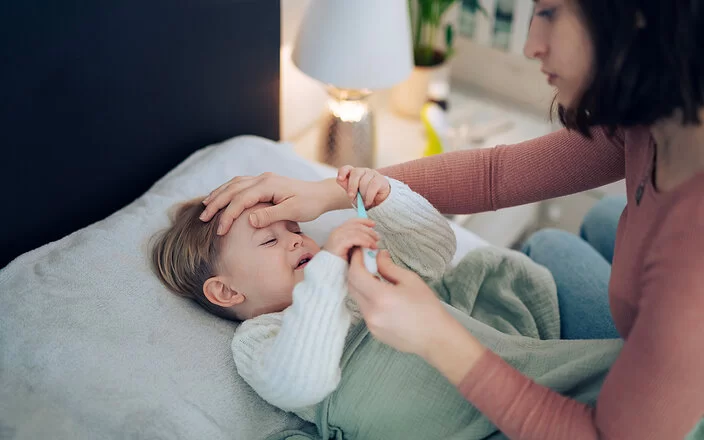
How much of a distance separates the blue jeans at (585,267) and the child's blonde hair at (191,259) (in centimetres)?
57

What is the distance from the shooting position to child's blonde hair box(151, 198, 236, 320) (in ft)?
3.26

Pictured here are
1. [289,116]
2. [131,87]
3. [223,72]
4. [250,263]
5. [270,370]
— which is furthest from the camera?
[289,116]

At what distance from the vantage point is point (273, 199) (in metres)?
1.01

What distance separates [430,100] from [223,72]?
714 millimetres

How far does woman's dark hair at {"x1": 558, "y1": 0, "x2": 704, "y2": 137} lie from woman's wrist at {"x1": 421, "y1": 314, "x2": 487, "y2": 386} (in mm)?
279

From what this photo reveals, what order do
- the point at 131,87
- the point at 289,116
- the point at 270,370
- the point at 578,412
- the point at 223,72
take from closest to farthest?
the point at 578,412 → the point at 270,370 → the point at 131,87 → the point at 223,72 → the point at 289,116

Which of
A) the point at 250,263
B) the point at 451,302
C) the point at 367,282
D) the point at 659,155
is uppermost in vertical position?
the point at 659,155

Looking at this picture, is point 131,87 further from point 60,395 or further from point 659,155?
→ point 659,155

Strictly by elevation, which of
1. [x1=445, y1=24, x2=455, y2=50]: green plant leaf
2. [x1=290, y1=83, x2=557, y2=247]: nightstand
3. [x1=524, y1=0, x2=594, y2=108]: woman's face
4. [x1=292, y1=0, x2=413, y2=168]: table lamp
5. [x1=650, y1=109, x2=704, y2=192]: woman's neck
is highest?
[x1=524, y1=0, x2=594, y2=108]: woman's face

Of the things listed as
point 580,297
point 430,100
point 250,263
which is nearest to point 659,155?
point 580,297

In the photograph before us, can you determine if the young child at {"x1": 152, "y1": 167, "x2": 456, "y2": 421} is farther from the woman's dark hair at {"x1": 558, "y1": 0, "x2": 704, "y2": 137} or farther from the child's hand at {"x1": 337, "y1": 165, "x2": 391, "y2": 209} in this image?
the woman's dark hair at {"x1": 558, "y1": 0, "x2": 704, "y2": 137}

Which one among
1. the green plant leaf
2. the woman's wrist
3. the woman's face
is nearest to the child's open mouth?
the woman's wrist

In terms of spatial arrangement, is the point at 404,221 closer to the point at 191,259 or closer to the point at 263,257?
the point at 263,257

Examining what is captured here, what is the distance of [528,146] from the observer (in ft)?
3.36
